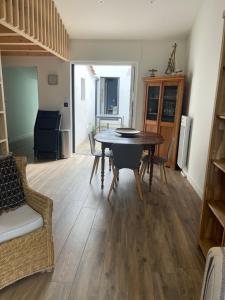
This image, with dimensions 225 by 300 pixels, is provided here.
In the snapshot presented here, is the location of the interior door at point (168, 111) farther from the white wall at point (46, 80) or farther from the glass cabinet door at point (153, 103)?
the white wall at point (46, 80)

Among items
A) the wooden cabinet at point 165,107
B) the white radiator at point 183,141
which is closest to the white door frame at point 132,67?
the wooden cabinet at point 165,107

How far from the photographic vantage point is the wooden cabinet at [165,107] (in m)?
4.26

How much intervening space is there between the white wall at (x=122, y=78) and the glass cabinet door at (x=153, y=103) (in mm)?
3806

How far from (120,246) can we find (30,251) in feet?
2.73

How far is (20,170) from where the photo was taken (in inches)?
74.2

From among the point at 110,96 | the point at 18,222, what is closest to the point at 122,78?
the point at 110,96

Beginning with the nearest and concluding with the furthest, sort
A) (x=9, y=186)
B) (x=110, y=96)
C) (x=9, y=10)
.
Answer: (x=9, y=186) < (x=9, y=10) < (x=110, y=96)

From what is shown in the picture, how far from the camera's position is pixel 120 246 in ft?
6.90

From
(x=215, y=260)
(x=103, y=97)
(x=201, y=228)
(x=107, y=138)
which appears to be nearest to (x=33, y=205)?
(x=215, y=260)

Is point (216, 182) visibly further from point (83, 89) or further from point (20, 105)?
point (20, 105)

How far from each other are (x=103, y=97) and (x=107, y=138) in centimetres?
610

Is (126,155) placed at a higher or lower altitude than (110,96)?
lower

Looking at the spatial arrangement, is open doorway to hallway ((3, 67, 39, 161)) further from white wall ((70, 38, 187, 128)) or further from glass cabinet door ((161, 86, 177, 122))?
glass cabinet door ((161, 86, 177, 122))

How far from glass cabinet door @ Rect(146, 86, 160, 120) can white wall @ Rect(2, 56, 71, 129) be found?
→ 1782mm
